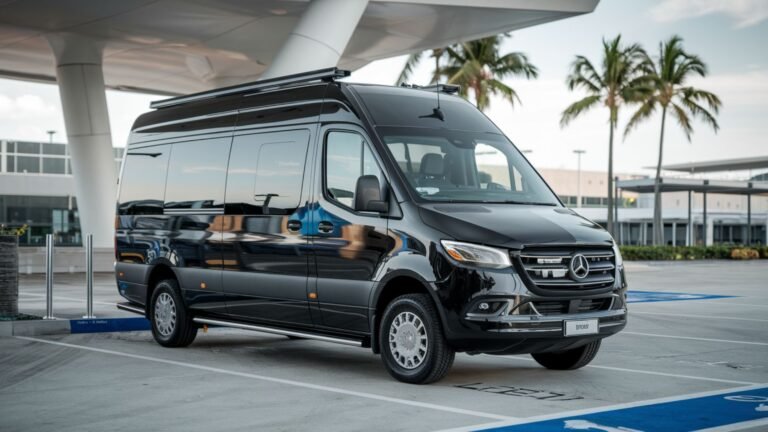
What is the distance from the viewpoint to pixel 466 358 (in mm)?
10922

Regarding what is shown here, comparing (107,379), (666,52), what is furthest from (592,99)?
(107,379)

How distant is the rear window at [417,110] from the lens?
984 centimetres

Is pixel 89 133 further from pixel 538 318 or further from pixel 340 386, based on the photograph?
pixel 538 318

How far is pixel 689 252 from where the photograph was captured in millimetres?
47719

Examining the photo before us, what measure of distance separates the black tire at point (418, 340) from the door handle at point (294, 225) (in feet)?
4.80

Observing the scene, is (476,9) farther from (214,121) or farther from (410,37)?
(214,121)

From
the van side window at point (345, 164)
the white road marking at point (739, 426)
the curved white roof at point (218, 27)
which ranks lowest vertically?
the white road marking at point (739, 426)

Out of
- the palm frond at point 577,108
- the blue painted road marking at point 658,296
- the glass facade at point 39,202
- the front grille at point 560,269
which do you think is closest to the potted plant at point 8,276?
the front grille at point 560,269

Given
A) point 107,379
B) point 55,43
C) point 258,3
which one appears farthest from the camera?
point 55,43

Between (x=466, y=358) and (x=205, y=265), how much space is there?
305 cm

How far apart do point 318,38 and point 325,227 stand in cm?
1280

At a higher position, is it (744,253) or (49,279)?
(49,279)

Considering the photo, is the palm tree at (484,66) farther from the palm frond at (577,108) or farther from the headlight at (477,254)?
the headlight at (477,254)

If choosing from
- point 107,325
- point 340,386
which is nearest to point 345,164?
point 340,386
